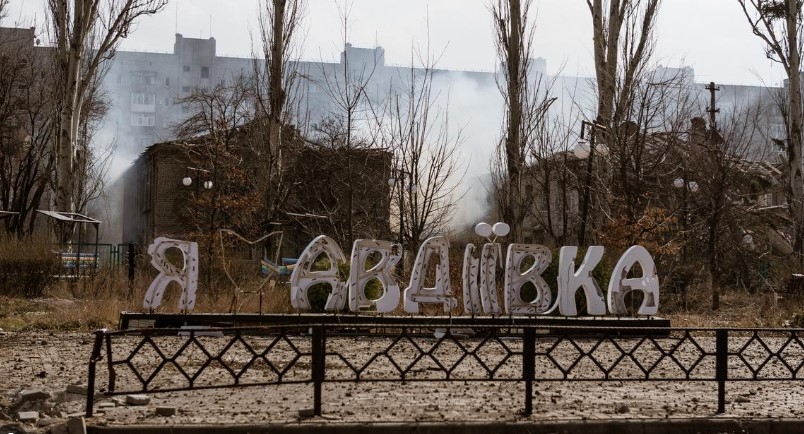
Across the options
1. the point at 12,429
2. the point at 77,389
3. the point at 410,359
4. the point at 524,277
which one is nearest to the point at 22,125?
the point at 524,277

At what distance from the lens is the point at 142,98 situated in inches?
3086

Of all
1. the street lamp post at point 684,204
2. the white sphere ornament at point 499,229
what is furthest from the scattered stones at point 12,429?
the street lamp post at point 684,204

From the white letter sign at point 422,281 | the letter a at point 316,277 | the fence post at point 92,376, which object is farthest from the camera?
the white letter sign at point 422,281

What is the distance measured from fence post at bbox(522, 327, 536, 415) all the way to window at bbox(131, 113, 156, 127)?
73.3 meters

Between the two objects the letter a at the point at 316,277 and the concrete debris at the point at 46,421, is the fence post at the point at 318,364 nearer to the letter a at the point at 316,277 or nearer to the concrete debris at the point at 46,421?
the concrete debris at the point at 46,421

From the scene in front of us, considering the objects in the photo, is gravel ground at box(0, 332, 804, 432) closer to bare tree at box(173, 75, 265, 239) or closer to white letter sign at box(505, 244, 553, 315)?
white letter sign at box(505, 244, 553, 315)

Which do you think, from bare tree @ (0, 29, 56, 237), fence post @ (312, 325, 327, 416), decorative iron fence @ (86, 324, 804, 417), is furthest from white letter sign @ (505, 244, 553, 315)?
bare tree @ (0, 29, 56, 237)

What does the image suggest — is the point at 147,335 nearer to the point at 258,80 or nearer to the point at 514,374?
the point at 514,374

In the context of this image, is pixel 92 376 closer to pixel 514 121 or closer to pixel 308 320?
pixel 308 320

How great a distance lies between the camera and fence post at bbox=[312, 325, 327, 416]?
26.8 feet

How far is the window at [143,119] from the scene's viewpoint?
258 ft

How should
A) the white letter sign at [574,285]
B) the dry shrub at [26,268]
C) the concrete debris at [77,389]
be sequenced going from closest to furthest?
1. the concrete debris at [77,389]
2. the white letter sign at [574,285]
3. the dry shrub at [26,268]

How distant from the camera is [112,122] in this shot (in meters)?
73.8

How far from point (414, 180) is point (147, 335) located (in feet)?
55.3
